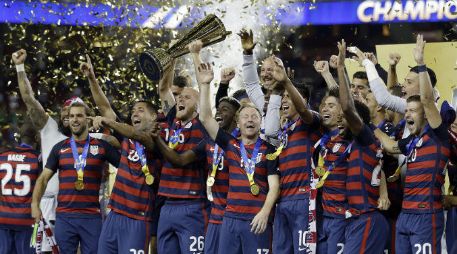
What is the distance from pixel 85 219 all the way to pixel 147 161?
0.89 metres

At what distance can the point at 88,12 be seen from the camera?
15.4 meters

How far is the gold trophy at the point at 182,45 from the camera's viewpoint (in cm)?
855

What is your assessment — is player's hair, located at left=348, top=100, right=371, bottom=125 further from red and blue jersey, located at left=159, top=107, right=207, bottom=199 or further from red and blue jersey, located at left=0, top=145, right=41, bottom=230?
red and blue jersey, located at left=0, top=145, right=41, bottom=230

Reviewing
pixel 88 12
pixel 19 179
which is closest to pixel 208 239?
pixel 19 179

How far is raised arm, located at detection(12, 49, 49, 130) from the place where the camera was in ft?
33.2

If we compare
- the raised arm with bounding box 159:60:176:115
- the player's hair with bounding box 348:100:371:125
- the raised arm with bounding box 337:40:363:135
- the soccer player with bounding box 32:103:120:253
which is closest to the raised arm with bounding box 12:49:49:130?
the soccer player with bounding box 32:103:120:253

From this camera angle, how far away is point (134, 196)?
8.86m

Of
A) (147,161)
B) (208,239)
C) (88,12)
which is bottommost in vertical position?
(208,239)

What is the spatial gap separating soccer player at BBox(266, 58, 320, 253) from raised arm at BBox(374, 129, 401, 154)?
486 millimetres

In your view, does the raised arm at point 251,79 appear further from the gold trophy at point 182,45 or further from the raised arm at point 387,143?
the raised arm at point 387,143

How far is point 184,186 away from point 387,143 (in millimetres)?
1673

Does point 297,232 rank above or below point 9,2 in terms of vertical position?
below

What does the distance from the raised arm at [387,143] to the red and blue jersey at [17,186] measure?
3.66 meters

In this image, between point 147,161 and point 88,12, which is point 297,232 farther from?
point 88,12
